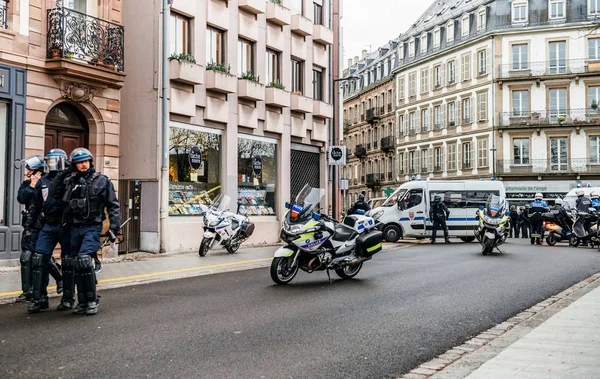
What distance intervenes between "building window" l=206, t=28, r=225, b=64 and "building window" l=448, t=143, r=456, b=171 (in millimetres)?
38862

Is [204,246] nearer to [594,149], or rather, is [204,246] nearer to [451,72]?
[594,149]

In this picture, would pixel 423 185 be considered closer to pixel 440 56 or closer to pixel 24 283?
pixel 24 283

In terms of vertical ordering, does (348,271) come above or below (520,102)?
below

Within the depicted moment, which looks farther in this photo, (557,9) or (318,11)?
(557,9)

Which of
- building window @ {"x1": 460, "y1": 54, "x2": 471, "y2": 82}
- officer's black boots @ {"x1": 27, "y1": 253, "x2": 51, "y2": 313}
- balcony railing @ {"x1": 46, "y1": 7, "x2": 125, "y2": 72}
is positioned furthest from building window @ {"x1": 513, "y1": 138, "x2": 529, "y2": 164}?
officer's black boots @ {"x1": 27, "y1": 253, "x2": 51, "y2": 313}

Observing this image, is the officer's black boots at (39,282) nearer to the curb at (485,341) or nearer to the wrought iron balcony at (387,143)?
the curb at (485,341)

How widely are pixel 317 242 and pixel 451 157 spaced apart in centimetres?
4948

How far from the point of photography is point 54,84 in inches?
624

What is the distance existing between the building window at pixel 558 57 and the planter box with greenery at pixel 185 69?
39.8 m

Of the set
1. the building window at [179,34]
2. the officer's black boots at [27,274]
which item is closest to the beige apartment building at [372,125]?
the building window at [179,34]

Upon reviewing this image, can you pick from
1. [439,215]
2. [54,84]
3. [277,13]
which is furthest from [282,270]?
[439,215]

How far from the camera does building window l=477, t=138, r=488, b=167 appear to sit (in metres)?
54.8

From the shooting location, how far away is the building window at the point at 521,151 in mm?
53812

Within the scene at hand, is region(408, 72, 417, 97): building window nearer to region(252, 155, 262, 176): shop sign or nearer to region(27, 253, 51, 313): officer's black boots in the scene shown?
region(252, 155, 262, 176): shop sign
